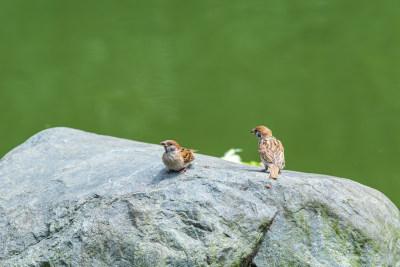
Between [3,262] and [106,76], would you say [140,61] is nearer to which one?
[106,76]

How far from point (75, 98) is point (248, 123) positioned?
392 centimetres

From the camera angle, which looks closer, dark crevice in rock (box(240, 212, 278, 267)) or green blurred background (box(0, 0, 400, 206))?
dark crevice in rock (box(240, 212, 278, 267))

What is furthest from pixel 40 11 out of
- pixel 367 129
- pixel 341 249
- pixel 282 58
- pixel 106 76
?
pixel 341 249

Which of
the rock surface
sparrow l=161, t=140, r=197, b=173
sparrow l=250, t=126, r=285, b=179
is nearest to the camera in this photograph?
the rock surface

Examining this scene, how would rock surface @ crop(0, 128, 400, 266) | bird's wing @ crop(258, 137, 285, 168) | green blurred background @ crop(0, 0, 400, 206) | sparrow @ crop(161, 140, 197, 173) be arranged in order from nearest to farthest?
rock surface @ crop(0, 128, 400, 266), sparrow @ crop(161, 140, 197, 173), bird's wing @ crop(258, 137, 285, 168), green blurred background @ crop(0, 0, 400, 206)

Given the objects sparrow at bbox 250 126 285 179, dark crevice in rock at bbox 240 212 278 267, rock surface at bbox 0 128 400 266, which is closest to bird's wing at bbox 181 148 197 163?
rock surface at bbox 0 128 400 266

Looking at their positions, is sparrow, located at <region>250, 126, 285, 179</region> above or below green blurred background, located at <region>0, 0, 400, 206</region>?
below

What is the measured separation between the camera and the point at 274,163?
5.00 metres

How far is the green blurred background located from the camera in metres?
11.4

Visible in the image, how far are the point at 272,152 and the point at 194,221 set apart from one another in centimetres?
109

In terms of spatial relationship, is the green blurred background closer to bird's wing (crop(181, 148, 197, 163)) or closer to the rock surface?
the rock surface

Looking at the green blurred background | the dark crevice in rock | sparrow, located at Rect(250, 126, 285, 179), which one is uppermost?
the green blurred background

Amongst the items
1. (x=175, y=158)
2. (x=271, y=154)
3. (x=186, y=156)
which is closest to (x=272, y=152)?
(x=271, y=154)

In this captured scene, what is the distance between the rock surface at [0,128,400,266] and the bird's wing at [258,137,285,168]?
0.21 m
